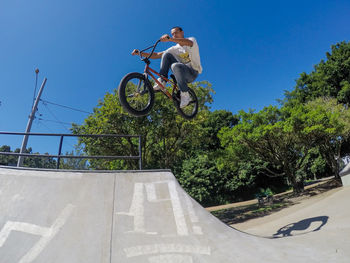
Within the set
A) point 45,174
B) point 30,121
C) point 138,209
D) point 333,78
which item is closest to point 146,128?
point 30,121

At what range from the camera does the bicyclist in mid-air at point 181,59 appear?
4.86 metres

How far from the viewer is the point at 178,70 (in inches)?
194

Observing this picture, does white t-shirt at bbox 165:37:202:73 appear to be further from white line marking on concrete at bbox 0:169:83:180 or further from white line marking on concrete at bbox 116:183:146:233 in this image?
white line marking on concrete at bbox 0:169:83:180

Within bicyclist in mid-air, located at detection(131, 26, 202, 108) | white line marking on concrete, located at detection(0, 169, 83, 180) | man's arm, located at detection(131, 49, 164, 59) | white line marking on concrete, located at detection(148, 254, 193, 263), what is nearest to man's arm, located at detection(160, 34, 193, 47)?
bicyclist in mid-air, located at detection(131, 26, 202, 108)

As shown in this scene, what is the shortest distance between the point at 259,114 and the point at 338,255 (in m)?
16.1

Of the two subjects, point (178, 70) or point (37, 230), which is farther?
point (178, 70)

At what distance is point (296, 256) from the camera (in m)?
4.13

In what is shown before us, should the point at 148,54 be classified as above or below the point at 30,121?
below

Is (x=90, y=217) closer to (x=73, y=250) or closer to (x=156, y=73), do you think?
(x=73, y=250)

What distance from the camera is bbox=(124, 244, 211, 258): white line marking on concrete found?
403 cm

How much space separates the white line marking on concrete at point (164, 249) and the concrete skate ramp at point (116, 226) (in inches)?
0.8


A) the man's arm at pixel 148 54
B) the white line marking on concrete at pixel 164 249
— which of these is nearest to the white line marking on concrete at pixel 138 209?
the white line marking on concrete at pixel 164 249

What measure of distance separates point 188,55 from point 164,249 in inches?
166

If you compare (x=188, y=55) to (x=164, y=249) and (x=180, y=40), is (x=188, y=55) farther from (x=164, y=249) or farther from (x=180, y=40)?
(x=164, y=249)
